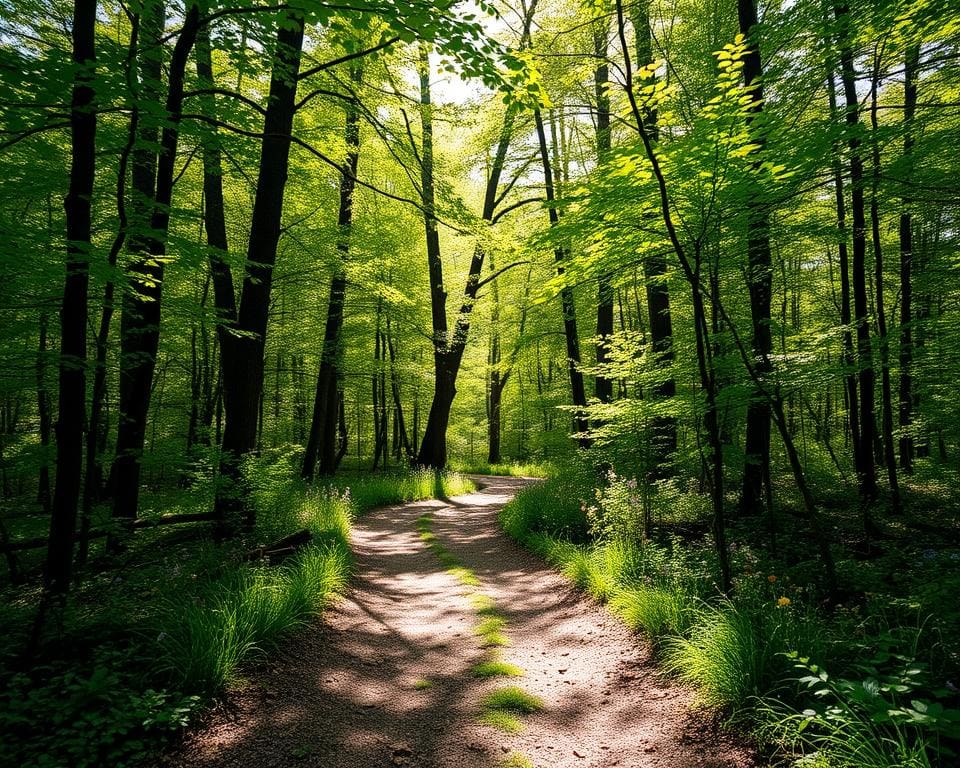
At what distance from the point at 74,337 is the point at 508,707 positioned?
4313 mm

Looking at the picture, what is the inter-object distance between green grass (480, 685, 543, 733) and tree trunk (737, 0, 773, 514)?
12.4 feet

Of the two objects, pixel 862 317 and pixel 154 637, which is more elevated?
pixel 862 317

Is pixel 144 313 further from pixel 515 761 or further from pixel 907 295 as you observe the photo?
pixel 907 295

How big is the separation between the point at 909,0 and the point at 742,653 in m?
6.49

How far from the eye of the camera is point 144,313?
638 centimetres

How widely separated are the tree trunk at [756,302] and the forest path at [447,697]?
3078mm

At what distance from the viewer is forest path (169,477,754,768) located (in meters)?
2.72

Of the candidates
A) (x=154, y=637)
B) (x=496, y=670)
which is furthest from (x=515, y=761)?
(x=154, y=637)

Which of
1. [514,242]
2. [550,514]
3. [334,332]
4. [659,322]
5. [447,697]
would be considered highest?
[514,242]

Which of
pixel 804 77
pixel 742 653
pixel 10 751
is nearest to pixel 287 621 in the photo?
pixel 10 751

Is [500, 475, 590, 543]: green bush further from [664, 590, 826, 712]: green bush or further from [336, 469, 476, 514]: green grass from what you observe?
[664, 590, 826, 712]: green bush

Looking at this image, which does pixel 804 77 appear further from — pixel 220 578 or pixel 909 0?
pixel 220 578

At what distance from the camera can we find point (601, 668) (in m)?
3.82

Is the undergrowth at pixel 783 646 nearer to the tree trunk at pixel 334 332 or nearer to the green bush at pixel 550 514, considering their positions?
the green bush at pixel 550 514
